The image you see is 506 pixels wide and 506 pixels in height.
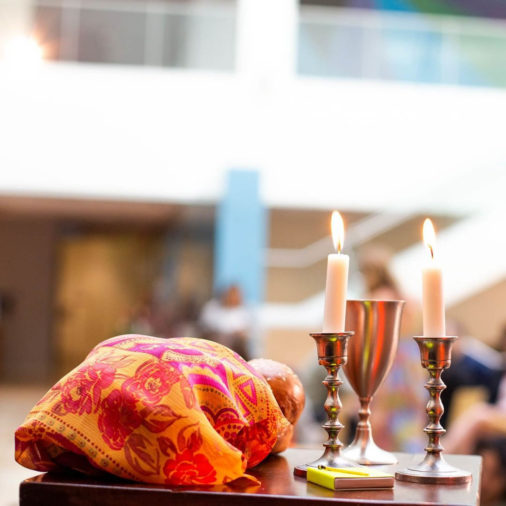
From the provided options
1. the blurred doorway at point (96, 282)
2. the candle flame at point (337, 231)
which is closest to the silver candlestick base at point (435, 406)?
the candle flame at point (337, 231)

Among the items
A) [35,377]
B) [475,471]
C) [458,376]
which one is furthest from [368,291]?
[35,377]

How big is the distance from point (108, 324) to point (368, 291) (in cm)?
960

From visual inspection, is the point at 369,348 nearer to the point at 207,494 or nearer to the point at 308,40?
the point at 207,494

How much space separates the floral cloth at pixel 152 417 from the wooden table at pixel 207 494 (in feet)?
0.07

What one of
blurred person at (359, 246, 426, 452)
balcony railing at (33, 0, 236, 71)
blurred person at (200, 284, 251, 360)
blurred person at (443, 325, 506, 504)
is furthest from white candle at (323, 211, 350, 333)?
balcony railing at (33, 0, 236, 71)

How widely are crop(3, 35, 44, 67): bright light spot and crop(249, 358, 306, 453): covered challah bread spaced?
729 centimetres

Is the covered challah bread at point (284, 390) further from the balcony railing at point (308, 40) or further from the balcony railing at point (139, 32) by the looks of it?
the balcony railing at point (139, 32)

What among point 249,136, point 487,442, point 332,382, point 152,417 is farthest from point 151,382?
point 249,136

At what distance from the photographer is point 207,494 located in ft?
2.87

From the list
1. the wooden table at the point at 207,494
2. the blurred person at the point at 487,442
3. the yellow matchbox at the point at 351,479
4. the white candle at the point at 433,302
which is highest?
the white candle at the point at 433,302

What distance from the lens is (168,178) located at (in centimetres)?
822

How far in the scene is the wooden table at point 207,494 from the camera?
2.86 ft

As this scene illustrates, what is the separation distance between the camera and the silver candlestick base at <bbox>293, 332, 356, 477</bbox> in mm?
989

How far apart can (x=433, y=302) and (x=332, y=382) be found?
133 millimetres
